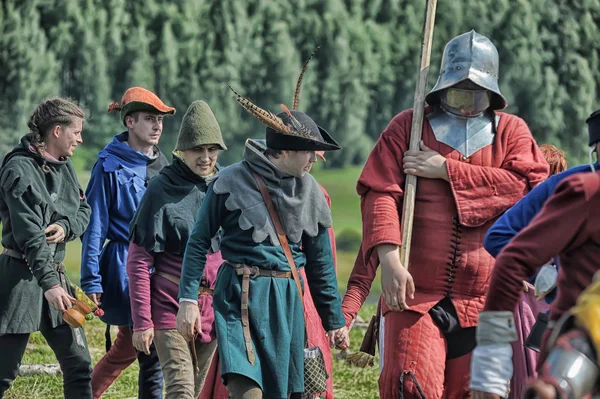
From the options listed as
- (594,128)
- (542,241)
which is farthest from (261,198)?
(542,241)

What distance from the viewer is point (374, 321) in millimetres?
6469

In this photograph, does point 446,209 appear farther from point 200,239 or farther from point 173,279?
point 173,279

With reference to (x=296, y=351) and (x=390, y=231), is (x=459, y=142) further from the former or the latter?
(x=296, y=351)

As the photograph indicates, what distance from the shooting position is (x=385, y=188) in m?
5.84

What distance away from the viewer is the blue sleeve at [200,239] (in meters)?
5.88

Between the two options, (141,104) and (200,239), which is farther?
(141,104)

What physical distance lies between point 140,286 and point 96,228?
0.62 metres

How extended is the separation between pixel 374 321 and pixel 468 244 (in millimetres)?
853

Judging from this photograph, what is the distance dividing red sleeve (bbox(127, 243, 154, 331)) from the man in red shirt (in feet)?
4.59

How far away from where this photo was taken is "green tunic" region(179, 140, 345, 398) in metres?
5.74

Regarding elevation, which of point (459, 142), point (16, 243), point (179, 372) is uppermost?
point (459, 142)

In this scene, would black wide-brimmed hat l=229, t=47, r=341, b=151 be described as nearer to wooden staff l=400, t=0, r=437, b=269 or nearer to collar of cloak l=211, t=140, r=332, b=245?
collar of cloak l=211, t=140, r=332, b=245

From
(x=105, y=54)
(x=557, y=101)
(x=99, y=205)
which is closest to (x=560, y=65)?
(x=557, y=101)

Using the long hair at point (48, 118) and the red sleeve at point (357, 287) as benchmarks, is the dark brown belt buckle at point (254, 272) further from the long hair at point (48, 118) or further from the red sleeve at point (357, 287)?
the long hair at point (48, 118)
